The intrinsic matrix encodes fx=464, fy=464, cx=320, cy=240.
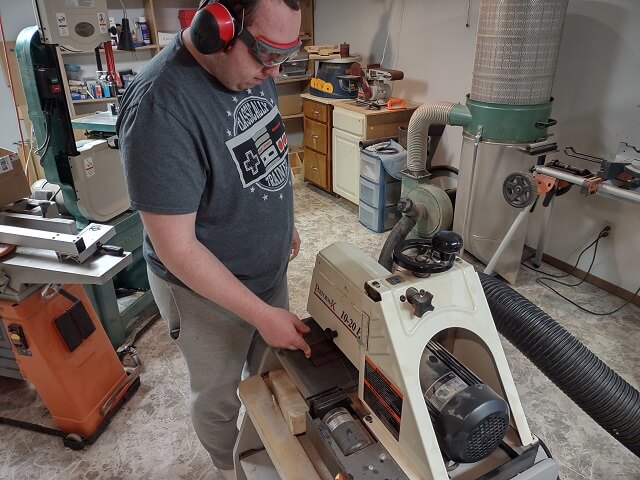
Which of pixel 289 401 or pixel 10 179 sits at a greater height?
pixel 10 179

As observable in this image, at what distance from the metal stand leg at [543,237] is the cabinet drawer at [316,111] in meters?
1.89

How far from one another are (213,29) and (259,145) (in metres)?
0.30

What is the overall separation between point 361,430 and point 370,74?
3.20m

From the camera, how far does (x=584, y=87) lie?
8.45 feet

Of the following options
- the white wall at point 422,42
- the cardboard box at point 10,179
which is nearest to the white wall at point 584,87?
the white wall at point 422,42

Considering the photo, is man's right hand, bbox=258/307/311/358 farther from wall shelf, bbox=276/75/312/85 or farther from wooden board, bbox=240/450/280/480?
wall shelf, bbox=276/75/312/85

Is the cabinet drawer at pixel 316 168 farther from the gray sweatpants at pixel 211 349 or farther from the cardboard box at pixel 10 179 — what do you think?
the gray sweatpants at pixel 211 349

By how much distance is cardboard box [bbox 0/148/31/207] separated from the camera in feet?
5.31

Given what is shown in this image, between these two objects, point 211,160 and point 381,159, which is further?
point 381,159

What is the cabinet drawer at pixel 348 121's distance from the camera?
3465 mm

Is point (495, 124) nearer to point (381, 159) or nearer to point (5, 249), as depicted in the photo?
point (381, 159)

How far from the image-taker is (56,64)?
175cm

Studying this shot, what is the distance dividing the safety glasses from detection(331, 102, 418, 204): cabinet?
256cm

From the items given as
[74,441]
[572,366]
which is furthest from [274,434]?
[74,441]
